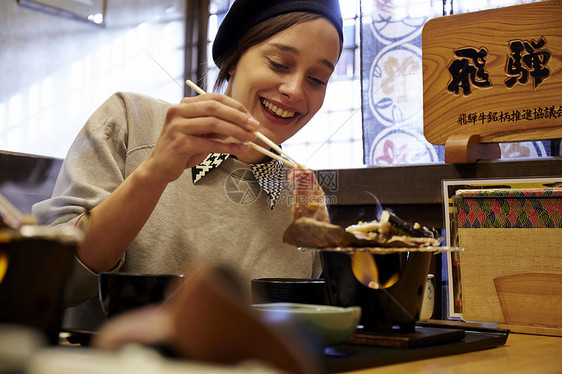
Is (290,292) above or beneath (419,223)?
beneath

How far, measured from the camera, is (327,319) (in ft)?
1.70

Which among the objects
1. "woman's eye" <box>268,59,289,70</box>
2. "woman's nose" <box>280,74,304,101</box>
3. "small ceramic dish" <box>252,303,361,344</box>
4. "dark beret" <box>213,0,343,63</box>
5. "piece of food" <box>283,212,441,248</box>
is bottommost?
"small ceramic dish" <box>252,303,361,344</box>

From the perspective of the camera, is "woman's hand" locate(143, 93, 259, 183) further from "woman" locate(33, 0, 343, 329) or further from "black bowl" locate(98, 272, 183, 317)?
"black bowl" locate(98, 272, 183, 317)

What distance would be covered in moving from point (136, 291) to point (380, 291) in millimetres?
300

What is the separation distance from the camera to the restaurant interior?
0.89 ft

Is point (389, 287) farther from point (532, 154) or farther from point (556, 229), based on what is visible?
point (532, 154)

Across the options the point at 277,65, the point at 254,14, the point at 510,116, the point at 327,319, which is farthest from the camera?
the point at 510,116

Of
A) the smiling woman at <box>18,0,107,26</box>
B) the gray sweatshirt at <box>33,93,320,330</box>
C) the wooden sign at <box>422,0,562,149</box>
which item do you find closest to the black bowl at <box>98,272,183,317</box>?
the gray sweatshirt at <box>33,93,320,330</box>

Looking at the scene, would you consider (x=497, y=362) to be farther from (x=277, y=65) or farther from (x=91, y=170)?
(x=91, y=170)

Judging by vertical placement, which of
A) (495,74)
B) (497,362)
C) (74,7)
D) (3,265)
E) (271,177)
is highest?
(74,7)

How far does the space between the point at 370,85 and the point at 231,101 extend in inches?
78.1

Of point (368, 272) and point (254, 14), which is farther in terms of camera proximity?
point (254, 14)

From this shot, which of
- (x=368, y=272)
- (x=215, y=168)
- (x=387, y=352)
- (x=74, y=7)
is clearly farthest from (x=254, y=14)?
(x=74, y=7)

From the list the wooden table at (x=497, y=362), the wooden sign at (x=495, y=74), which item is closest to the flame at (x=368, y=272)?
the wooden table at (x=497, y=362)
